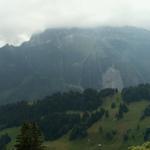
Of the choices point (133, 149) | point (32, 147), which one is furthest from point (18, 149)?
point (133, 149)

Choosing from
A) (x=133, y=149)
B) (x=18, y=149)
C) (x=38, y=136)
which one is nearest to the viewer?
(x=133, y=149)

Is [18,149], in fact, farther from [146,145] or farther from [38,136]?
[146,145]

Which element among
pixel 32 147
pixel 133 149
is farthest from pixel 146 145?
pixel 32 147

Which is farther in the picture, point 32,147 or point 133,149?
point 32,147

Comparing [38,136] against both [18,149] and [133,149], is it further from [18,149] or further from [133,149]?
[133,149]

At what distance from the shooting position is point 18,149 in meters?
56.2

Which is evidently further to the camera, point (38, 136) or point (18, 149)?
point (38, 136)

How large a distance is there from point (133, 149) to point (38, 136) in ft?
72.1

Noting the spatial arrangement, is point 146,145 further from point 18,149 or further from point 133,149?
point 18,149

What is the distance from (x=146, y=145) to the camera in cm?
4047

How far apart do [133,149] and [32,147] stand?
1996 cm

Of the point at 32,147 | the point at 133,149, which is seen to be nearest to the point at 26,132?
the point at 32,147

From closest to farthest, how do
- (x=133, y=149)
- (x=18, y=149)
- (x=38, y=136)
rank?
(x=133, y=149), (x=18, y=149), (x=38, y=136)

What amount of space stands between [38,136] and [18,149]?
4.42m
